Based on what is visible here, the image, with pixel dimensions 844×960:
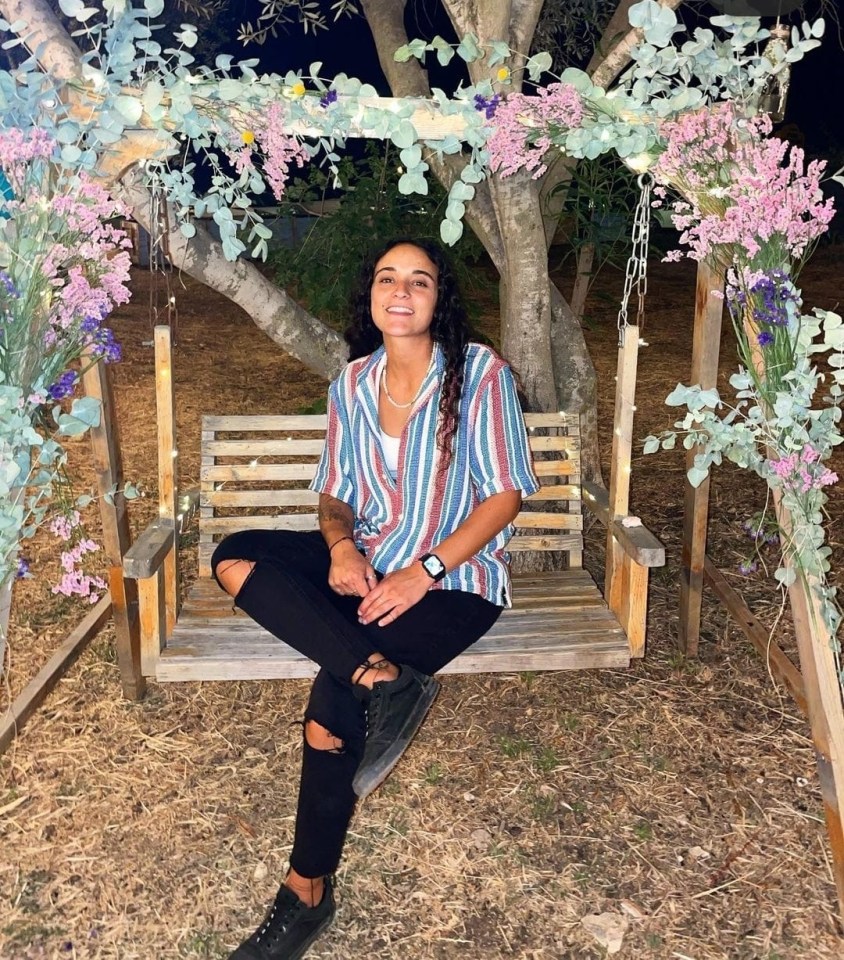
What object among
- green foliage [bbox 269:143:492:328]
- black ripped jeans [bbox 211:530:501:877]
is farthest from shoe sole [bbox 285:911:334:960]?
green foliage [bbox 269:143:492:328]

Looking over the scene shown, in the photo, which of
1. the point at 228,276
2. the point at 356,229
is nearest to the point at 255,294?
the point at 228,276

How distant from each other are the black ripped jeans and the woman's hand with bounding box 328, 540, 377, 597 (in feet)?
0.10

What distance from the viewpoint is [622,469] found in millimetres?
3188

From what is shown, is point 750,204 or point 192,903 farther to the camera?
point 192,903

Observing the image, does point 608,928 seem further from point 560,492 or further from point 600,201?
point 600,201

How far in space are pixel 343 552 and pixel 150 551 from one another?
24.0 inches

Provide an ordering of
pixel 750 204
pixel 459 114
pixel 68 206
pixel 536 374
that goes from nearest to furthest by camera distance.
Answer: pixel 68 206 < pixel 750 204 < pixel 459 114 < pixel 536 374

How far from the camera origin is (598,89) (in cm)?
231

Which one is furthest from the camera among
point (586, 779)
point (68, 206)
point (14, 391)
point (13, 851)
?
point (586, 779)

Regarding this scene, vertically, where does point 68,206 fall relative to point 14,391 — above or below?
above

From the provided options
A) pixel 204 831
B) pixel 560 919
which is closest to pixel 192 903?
pixel 204 831

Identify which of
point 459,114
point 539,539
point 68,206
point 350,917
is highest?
point 459,114

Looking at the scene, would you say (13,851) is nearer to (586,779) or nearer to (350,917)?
(350,917)

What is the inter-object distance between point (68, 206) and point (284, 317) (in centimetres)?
200
